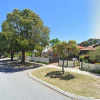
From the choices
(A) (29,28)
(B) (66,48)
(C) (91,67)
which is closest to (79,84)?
(B) (66,48)

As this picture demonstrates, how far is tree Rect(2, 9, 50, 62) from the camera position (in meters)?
14.7

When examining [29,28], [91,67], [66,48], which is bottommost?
[91,67]

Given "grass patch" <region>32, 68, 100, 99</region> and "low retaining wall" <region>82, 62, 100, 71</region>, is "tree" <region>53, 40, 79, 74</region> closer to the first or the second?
"grass patch" <region>32, 68, 100, 99</region>

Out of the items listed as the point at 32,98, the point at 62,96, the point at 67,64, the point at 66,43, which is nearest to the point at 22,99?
the point at 32,98

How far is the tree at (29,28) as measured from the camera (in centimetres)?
1467

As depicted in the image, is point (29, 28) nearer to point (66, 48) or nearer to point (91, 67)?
point (66, 48)

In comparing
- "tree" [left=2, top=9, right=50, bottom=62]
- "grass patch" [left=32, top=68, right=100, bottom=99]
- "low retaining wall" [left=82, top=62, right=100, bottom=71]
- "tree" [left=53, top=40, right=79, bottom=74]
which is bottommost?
"grass patch" [left=32, top=68, right=100, bottom=99]

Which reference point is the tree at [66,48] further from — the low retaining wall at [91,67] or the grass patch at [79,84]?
the low retaining wall at [91,67]

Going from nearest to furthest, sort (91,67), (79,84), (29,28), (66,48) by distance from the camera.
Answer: (79,84)
(66,48)
(91,67)
(29,28)

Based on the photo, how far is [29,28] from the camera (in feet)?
48.4

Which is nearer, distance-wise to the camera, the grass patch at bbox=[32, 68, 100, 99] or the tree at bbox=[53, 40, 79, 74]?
the grass patch at bbox=[32, 68, 100, 99]

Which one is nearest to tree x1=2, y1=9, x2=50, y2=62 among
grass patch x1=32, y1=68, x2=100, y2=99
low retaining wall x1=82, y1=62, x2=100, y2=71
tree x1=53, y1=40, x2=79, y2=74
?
tree x1=53, y1=40, x2=79, y2=74

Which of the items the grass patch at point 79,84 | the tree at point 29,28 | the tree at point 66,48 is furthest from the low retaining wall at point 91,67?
the tree at point 29,28

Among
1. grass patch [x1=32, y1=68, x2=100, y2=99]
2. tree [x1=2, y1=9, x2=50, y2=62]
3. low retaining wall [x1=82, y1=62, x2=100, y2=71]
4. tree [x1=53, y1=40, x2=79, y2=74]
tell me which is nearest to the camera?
grass patch [x1=32, y1=68, x2=100, y2=99]
